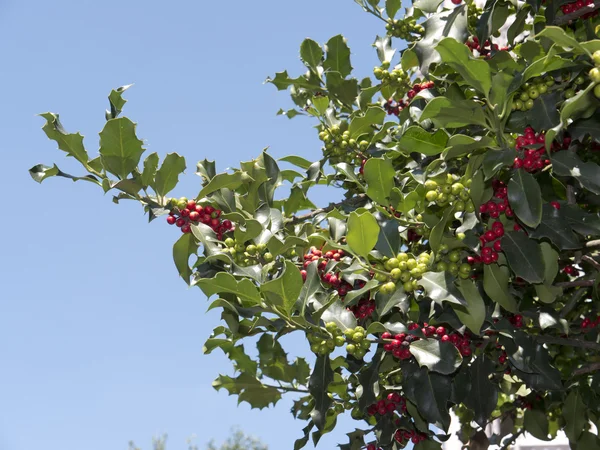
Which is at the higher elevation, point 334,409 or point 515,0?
point 515,0

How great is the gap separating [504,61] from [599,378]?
1.80 meters

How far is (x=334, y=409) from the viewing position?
4051 millimetres

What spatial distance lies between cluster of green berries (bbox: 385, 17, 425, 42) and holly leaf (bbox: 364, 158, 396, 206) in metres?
1.73

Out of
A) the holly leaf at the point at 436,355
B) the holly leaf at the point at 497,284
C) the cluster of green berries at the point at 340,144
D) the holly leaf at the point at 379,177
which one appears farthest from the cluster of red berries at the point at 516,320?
the cluster of green berries at the point at 340,144

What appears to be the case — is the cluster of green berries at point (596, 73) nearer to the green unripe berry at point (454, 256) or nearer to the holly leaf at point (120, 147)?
the green unripe berry at point (454, 256)

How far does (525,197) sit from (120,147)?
5.05 ft

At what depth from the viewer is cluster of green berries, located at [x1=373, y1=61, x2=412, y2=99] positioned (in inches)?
164

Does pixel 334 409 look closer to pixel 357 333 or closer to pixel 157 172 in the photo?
pixel 357 333

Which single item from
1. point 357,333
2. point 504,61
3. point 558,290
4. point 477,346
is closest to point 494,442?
point 477,346

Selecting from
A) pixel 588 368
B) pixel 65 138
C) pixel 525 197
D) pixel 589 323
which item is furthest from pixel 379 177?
pixel 588 368

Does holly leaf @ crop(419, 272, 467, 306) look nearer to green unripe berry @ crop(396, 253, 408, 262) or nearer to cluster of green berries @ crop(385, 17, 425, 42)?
green unripe berry @ crop(396, 253, 408, 262)

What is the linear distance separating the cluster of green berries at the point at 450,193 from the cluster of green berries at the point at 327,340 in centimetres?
62

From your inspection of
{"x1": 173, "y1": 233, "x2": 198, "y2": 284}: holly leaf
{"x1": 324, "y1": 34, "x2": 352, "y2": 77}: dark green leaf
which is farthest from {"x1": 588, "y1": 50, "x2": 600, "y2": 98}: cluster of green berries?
{"x1": 324, "y1": 34, "x2": 352, "y2": 77}: dark green leaf

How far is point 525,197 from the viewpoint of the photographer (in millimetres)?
2658
